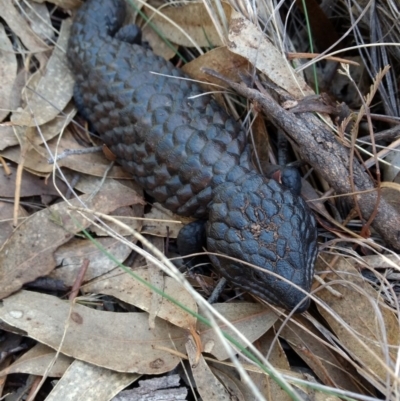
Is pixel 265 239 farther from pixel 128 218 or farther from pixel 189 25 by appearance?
pixel 189 25

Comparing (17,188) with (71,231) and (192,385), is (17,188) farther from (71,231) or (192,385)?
(192,385)

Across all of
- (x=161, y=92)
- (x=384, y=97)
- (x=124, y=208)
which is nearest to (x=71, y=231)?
(x=124, y=208)

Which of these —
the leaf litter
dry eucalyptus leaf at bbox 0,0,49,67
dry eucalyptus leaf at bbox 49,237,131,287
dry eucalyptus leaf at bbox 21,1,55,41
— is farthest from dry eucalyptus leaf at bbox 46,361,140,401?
dry eucalyptus leaf at bbox 21,1,55,41

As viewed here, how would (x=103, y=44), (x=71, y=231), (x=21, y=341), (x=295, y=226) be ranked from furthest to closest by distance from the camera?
(x=103, y=44), (x=71, y=231), (x=21, y=341), (x=295, y=226)

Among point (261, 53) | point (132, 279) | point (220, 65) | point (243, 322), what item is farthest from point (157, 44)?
point (243, 322)

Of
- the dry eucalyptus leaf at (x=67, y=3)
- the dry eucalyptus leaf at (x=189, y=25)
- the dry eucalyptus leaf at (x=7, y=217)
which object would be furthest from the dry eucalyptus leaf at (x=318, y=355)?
the dry eucalyptus leaf at (x=67, y=3)

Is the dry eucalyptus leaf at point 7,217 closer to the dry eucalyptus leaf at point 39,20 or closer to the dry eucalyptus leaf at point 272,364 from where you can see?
the dry eucalyptus leaf at point 39,20
